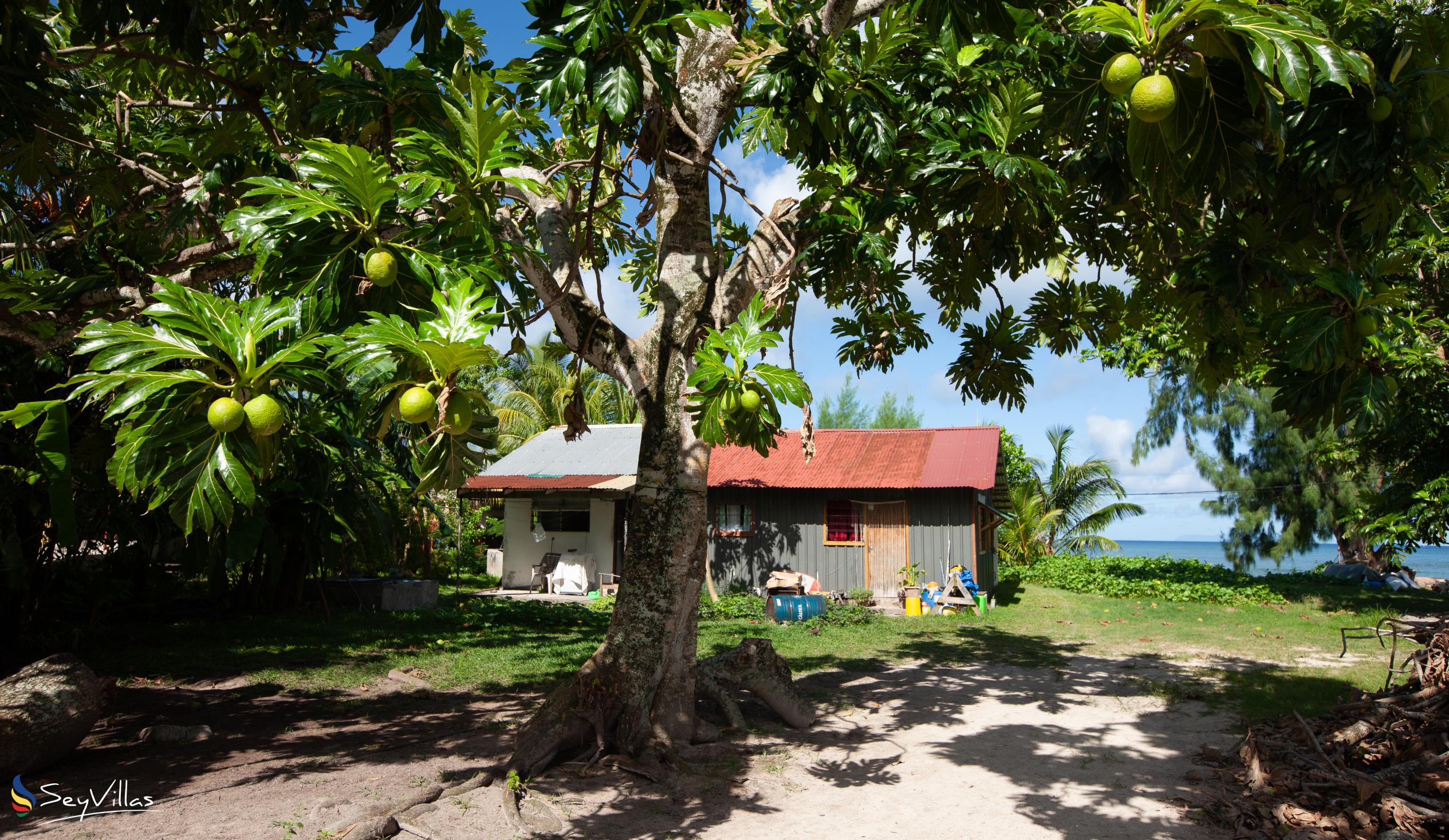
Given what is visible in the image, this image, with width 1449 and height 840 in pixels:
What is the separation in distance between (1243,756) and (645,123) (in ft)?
20.0

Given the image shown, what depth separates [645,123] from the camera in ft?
19.9

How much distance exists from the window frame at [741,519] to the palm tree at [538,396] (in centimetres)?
726

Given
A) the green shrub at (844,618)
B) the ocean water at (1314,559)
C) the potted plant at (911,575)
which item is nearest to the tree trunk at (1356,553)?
the ocean water at (1314,559)

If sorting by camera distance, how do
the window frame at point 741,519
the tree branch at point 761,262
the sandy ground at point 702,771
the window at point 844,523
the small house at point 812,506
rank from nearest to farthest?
the sandy ground at point 702,771, the tree branch at point 761,262, the small house at point 812,506, the window at point 844,523, the window frame at point 741,519

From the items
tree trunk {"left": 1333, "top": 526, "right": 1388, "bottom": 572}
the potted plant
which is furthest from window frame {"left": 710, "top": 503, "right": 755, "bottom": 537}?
tree trunk {"left": 1333, "top": 526, "right": 1388, "bottom": 572}

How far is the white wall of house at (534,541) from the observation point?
19.2 m

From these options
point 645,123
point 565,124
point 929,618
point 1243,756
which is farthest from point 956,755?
point 929,618

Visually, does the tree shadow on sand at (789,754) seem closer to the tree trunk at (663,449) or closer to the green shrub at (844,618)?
the tree trunk at (663,449)

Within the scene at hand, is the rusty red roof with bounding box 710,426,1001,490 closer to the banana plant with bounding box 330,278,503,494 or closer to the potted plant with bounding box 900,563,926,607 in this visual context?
the potted plant with bounding box 900,563,926,607

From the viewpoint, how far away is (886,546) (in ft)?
57.5

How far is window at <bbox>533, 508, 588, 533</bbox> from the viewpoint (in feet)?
64.5

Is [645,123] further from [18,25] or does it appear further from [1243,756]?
[1243,756]

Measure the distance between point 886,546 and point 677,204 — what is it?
1244cm

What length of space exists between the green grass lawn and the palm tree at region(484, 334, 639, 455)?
8614 millimetres
